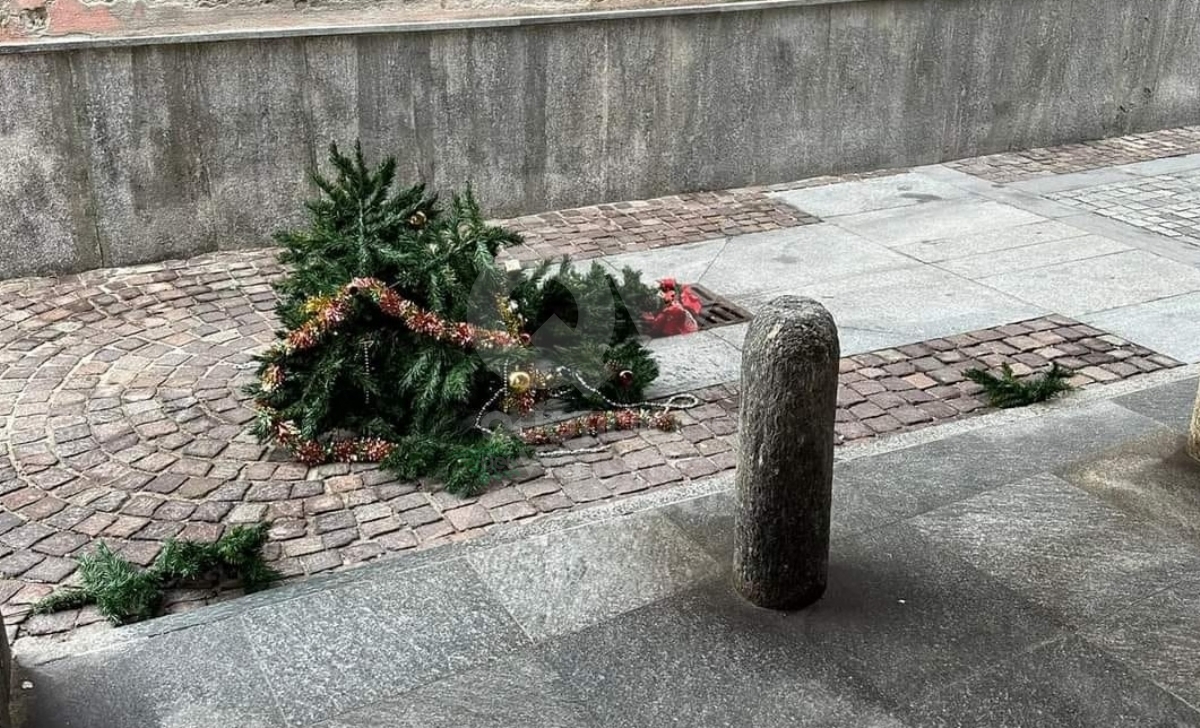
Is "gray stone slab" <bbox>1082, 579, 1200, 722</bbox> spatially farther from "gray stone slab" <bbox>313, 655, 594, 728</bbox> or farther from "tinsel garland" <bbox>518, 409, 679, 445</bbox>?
"tinsel garland" <bbox>518, 409, 679, 445</bbox>

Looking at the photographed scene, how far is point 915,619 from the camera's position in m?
4.21

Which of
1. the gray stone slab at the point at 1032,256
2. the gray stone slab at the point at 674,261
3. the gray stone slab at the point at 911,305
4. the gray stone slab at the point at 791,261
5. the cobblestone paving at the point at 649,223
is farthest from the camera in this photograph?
the cobblestone paving at the point at 649,223

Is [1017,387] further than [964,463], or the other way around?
[1017,387]

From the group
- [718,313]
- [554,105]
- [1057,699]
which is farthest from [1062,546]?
[554,105]

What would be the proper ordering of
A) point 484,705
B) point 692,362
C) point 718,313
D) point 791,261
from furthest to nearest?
point 791,261, point 718,313, point 692,362, point 484,705

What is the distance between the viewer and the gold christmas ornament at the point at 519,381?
5.84 meters

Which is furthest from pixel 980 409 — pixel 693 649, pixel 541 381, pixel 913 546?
pixel 693 649

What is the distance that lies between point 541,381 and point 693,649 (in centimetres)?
221

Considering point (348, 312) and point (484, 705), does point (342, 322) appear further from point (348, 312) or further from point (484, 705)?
point (484, 705)

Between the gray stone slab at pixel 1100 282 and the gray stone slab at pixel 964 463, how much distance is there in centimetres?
190

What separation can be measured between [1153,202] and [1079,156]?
5.96 ft

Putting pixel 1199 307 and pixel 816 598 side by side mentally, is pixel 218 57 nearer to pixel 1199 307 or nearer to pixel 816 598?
pixel 816 598

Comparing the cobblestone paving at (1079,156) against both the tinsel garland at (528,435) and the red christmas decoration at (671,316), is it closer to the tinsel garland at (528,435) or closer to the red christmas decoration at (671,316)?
the red christmas decoration at (671,316)

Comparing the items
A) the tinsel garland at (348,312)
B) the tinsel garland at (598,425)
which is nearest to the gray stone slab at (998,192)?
the tinsel garland at (598,425)
